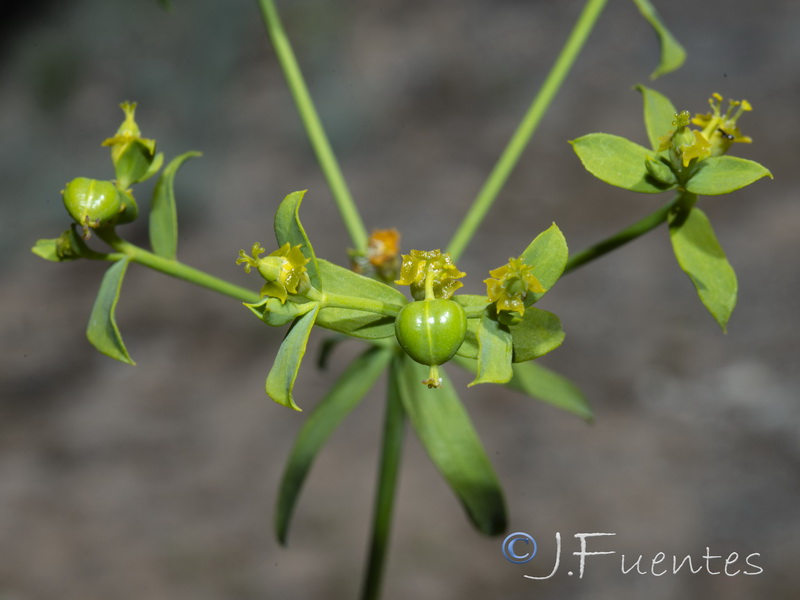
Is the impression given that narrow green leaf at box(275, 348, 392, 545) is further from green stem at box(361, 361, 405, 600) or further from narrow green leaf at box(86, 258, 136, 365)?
narrow green leaf at box(86, 258, 136, 365)

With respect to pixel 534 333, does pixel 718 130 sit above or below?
above

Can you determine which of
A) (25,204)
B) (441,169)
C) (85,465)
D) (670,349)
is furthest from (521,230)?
(25,204)

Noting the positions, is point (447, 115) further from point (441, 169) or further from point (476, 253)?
point (476, 253)

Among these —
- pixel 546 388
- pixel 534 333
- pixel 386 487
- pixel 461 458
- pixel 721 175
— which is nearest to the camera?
pixel 534 333

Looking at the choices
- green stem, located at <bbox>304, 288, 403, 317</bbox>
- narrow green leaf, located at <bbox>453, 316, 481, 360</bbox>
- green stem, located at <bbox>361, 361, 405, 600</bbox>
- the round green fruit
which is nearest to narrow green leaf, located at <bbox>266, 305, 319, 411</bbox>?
green stem, located at <bbox>304, 288, 403, 317</bbox>

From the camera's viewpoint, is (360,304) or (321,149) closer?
(360,304)

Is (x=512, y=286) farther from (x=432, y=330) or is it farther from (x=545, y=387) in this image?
(x=545, y=387)

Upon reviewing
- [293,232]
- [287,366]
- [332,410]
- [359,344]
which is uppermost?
[359,344]

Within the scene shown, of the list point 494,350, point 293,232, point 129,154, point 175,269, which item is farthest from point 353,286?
point 129,154
